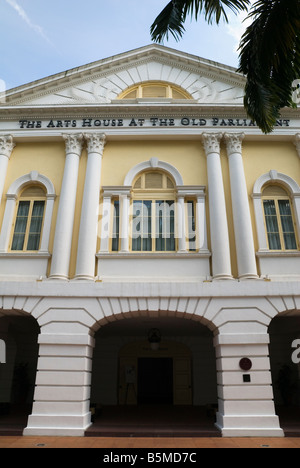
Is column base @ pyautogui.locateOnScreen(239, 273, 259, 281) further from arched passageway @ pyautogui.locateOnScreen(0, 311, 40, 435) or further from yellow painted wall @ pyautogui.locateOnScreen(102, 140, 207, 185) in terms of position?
arched passageway @ pyautogui.locateOnScreen(0, 311, 40, 435)

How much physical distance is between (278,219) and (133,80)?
304 inches

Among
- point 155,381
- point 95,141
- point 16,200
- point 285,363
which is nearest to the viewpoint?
point 16,200

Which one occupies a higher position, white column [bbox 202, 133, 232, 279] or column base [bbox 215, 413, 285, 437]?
white column [bbox 202, 133, 232, 279]

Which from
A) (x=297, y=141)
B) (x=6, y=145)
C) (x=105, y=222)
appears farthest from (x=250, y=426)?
(x=6, y=145)

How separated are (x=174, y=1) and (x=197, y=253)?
6612 millimetres

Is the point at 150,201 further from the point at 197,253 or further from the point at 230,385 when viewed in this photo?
the point at 230,385

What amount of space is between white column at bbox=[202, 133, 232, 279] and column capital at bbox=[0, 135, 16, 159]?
6851 millimetres

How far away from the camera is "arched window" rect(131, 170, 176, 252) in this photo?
1060 cm

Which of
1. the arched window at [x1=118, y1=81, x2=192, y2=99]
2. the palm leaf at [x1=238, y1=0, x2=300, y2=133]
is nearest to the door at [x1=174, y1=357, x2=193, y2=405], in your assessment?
the palm leaf at [x1=238, y1=0, x2=300, y2=133]

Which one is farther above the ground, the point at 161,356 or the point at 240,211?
the point at 240,211

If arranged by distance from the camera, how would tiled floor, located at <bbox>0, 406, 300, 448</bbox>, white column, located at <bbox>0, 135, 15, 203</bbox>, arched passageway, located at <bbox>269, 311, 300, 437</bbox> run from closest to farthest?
tiled floor, located at <bbox>0, 406, 300, 448</bbox> < white column, located at <bbox>0, 135, 15, 203</bbox> < arched passageway, located at <bbox>269, 311, 300, 437</bbox>

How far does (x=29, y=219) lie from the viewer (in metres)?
11.0

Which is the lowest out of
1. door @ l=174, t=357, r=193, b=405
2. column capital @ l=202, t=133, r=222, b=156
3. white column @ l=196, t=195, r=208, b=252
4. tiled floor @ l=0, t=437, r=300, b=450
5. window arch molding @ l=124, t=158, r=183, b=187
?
tiled floor @ l=0, t=437, r=300, b=450

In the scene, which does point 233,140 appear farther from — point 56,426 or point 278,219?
point 56,426
